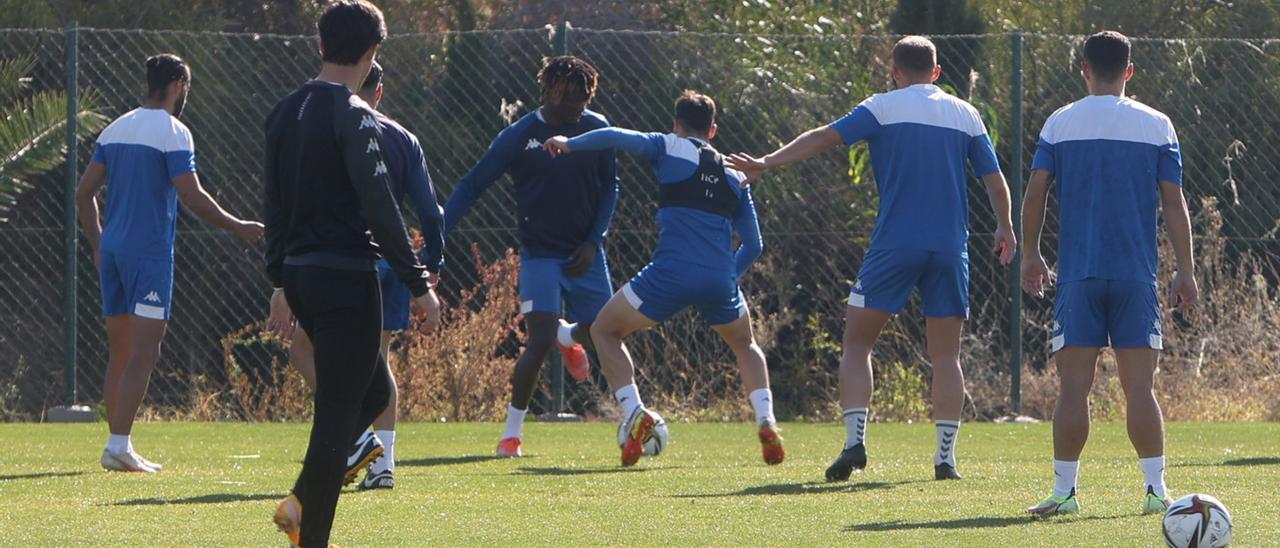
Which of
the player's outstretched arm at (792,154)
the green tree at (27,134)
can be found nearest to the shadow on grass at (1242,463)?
the player's outstretched arm at (792,154)

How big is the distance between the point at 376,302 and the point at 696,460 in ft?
14.2

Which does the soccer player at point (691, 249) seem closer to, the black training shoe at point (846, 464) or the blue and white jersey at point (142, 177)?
the black training shoe at point (846, 464)

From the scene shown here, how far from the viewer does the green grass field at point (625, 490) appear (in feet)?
20.7

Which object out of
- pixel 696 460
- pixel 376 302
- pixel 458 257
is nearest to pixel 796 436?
pixel 696 460

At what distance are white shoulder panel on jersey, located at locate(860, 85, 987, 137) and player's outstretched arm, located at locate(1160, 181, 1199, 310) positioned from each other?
1495mm

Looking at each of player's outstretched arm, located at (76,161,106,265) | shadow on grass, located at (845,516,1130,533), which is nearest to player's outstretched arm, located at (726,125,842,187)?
shadow on grass, located at (845,516,1130,533)

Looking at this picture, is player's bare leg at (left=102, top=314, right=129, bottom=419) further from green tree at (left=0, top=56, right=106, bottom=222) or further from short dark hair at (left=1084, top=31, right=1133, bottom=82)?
short dark hair at (left=1084, top=31, right=1133, bottom=82)

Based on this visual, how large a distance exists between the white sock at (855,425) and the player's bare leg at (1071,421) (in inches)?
56.6

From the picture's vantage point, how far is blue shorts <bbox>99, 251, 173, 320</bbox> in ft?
28.9

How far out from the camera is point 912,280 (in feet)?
26.8

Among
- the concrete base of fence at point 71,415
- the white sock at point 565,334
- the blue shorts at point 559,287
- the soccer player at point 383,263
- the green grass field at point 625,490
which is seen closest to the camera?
the soccer player at point 383,263

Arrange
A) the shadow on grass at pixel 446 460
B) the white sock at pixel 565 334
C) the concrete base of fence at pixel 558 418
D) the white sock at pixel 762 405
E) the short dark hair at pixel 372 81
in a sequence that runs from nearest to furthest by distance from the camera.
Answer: the short dark hair at pixel 372 81 < the white sock at pixel 762 405 < the shadow on grass at pixel 446 460 < the white sock at pixel 565 334 < the concrete base of fence at pixel 558 418

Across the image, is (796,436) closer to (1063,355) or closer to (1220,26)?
(1063,355)

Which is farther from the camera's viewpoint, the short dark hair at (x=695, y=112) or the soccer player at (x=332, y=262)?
the short dark hair at (x=695, y=112)
